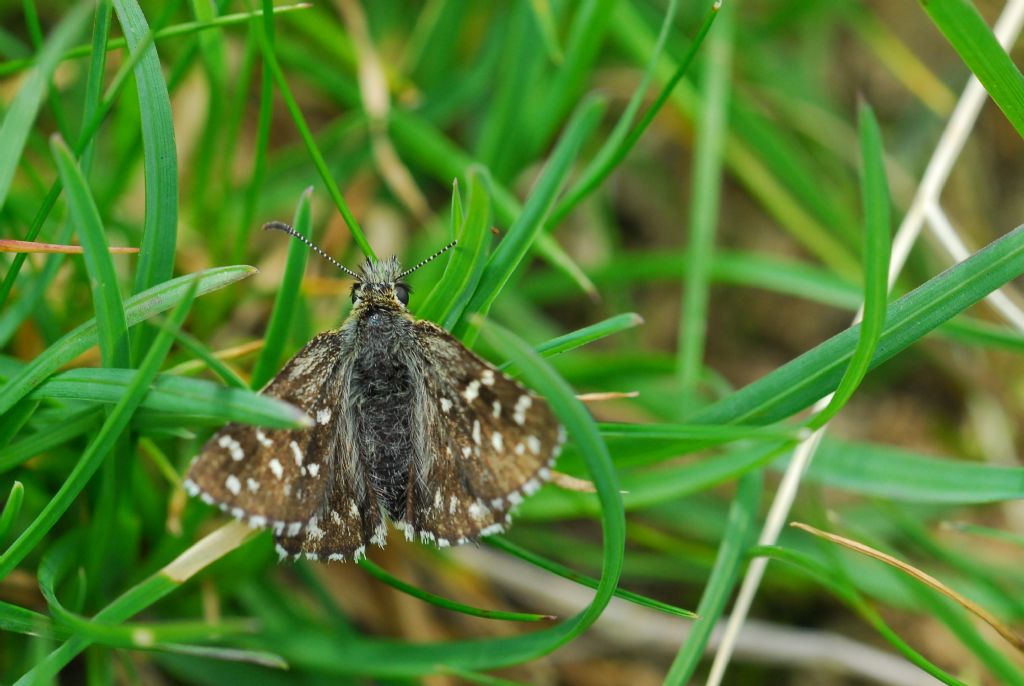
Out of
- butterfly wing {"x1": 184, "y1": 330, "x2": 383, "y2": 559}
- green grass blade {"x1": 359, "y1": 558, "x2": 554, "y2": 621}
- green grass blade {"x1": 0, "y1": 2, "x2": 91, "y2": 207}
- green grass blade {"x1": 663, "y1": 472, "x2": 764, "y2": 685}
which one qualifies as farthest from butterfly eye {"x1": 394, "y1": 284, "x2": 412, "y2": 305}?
green grass blade {"x1": 663, "y1": 472, "x2": 764, "y2": 685}

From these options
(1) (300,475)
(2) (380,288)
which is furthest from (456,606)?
(2) (380,288)

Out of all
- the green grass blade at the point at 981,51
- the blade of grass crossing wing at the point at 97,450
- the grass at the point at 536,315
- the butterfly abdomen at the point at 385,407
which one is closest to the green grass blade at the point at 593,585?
the grass at the point at 536,315

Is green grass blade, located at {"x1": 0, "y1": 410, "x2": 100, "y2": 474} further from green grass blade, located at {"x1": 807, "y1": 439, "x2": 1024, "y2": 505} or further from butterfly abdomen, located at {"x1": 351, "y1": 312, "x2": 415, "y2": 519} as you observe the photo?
green grass blade, located at {"x1": 807, "y1": 439, "x2": 1024, "y2": 505}

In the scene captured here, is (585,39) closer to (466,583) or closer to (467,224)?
(467,224)

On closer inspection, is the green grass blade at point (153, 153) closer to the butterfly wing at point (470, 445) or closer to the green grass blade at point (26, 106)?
the green grass blade at point (26, 106)

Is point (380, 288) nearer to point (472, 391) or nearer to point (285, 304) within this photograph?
point (285, 304)

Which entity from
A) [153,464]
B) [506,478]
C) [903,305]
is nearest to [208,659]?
[153,464]
